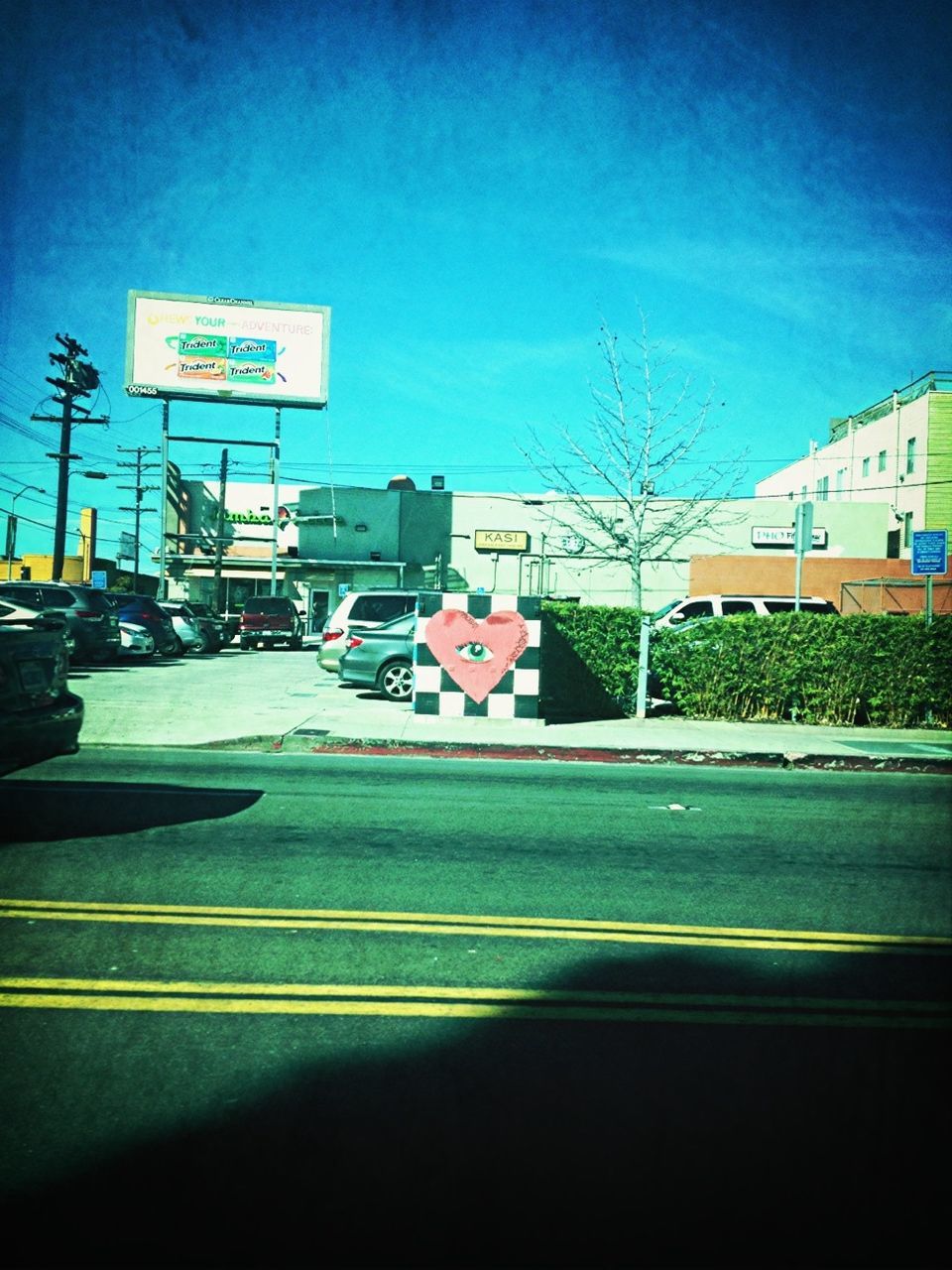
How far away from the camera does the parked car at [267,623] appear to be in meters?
32.0

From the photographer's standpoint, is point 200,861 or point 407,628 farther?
point 407,628

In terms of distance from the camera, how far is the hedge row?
13.2m

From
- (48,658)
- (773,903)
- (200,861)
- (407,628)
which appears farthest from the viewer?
(407,628)

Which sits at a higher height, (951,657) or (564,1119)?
(951,657)

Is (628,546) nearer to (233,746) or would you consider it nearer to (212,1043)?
(233,746)

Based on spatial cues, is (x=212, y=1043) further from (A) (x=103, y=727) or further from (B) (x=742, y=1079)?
(A) (x=103, y=727)

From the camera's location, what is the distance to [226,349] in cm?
4056

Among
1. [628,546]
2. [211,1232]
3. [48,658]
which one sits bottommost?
[211,1232]

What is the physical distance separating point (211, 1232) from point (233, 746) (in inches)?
337

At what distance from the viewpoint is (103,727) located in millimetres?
11320

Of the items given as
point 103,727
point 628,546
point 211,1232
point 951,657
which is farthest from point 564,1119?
point 628,546

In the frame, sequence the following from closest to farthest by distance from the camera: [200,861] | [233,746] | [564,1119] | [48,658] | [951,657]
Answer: [564,1119] → [200,861] → [48,658] → [233,746] → [951,657]

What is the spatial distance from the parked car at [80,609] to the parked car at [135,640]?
2003 millimetres

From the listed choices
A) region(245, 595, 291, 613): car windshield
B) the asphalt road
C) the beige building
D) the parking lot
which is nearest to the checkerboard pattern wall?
the parking lot
